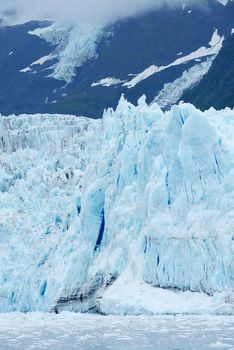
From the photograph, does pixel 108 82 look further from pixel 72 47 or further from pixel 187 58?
pixel 187 58

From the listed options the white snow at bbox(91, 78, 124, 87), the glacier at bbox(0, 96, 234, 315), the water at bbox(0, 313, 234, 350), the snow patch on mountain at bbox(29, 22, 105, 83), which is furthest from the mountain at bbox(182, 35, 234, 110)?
the water at bbox(0, 313, 234, 350)

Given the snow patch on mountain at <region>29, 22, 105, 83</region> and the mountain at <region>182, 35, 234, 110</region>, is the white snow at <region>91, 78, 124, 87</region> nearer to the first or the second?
the snow patch on mountain at <region>29, 22, 105, 83</region>

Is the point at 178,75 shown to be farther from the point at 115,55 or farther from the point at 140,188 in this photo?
the point at 140,188

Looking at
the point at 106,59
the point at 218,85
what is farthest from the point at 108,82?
the point at 218,85

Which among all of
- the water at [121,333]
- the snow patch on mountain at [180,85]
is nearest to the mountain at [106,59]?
the snow patch on mountain at [180,85]

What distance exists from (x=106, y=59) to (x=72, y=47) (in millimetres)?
11113

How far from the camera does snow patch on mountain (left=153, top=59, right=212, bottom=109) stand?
9181 centimetres

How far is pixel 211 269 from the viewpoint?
2512cm

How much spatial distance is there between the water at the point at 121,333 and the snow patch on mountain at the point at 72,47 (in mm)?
82501

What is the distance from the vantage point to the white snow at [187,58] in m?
113

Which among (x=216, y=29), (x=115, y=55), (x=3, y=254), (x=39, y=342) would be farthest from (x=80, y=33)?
(x=39, y=342)

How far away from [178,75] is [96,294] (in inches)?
3152

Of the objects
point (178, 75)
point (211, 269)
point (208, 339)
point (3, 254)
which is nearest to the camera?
point (208, 339)

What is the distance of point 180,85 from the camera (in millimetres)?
95375
